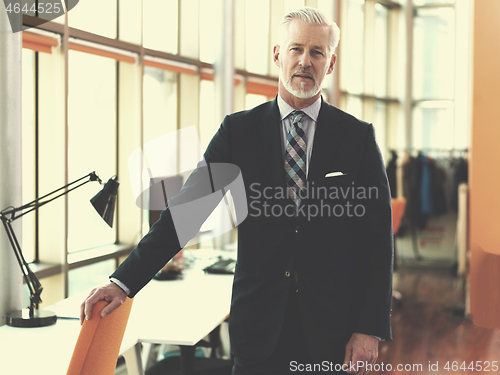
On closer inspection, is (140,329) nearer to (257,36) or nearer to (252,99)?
(252,99)

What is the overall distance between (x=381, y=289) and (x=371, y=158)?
36cm

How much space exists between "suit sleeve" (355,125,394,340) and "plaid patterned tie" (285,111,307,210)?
6.6 inches

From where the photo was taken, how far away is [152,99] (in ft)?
15.4

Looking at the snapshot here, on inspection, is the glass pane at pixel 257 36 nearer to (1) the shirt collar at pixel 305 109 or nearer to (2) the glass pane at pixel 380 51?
(2) the glass pane at pixel 380 51

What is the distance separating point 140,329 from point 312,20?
148 cm

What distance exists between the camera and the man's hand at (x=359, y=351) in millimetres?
1416

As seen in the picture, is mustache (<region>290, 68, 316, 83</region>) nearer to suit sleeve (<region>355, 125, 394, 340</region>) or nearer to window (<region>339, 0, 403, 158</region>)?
suit sleeve (<region>355, 125, 394, 340</region>)

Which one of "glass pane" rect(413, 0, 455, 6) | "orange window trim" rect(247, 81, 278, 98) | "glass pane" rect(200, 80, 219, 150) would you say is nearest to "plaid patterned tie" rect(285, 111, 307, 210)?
"glass pane" rect(200, 80, 219, 150)

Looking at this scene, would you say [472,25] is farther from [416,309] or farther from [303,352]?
[303,352]

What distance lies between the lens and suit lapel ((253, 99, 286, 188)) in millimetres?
1484

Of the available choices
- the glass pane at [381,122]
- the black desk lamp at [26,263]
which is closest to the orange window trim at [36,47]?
the black desk lamp at [26,263]

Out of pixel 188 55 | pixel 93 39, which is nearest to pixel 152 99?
pixel 188 55

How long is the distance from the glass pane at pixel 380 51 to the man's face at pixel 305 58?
8.07 metres

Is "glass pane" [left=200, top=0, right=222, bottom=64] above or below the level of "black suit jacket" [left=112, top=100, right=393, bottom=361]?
above
